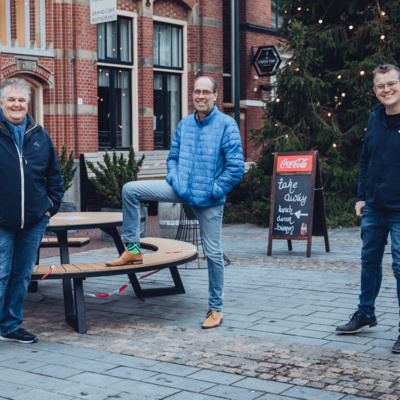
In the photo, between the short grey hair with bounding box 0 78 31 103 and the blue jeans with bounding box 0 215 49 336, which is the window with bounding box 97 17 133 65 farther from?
the blue jeans with bounding box 0 215 49 336

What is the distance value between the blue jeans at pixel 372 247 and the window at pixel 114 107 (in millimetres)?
12279

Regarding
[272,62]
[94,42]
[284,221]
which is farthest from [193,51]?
[284,221]

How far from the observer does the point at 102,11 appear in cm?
1469

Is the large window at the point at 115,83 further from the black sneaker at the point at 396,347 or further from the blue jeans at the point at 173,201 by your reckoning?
the black sneaker at the point at 396,347

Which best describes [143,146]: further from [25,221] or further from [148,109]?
[25,221]

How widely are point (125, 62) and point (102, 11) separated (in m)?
2.61

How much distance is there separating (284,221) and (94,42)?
841 cm

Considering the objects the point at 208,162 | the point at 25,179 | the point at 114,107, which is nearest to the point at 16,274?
the point at 25,179

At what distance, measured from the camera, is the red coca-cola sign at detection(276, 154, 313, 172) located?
9703 mm

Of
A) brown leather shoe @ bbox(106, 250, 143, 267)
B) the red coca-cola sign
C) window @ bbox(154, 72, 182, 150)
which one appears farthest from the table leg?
window @ bbox(154, 72, 182, 150)

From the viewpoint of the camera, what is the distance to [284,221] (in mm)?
9766

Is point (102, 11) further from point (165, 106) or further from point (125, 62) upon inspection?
point (165, 106)

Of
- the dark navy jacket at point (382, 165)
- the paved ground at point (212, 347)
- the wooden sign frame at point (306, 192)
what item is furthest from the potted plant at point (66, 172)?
the dark navy jacket at point (382, 165)

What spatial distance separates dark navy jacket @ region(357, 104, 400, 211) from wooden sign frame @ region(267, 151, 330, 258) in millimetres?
4402
